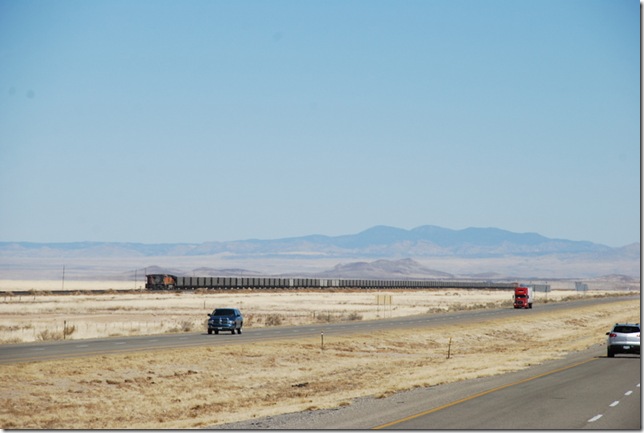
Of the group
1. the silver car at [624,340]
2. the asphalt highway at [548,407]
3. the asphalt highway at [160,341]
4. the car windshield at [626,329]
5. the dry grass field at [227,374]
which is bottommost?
the dry grass field at [227,374]

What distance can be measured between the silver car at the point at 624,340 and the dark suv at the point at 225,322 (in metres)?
25.1

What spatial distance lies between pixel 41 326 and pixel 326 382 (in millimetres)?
34536

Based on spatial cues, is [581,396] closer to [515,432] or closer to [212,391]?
[515,432]

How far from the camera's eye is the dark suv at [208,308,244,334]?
63000 millimetres

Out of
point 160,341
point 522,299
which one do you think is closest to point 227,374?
point 160,341

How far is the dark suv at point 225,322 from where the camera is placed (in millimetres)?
63000

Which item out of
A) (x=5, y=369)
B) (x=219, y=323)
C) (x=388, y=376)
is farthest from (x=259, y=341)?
(x=5, y=369)

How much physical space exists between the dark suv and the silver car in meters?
25.1

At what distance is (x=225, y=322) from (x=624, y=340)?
26228mm

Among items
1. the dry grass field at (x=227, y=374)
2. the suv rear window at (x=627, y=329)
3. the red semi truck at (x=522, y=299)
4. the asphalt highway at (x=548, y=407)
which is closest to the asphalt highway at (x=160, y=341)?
the dry grass field at (x=227, y=374)

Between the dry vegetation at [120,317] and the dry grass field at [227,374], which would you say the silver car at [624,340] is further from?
the dry vegetation at [120,317]

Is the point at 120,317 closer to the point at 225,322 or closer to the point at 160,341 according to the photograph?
the point at 225,322

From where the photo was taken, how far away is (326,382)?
40312 mm

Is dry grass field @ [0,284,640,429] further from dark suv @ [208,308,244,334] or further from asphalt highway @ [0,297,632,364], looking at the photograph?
dark suv @ [208,308,244,334]
